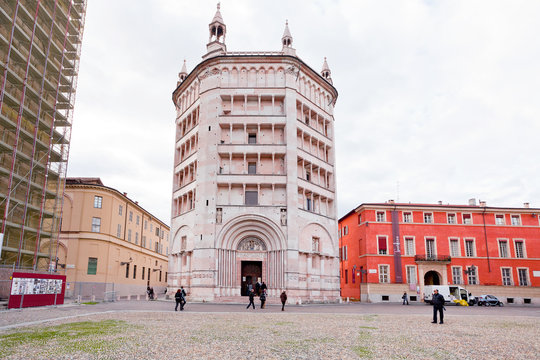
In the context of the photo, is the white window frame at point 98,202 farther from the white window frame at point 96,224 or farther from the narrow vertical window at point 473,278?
the narrow vertical window at point 473,278

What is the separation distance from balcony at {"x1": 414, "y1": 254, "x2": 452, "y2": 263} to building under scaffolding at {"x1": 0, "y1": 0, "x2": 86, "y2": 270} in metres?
42.5

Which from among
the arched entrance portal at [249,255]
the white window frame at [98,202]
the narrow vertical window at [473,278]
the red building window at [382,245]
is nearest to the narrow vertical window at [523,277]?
the narrow vertical window at [473,278]

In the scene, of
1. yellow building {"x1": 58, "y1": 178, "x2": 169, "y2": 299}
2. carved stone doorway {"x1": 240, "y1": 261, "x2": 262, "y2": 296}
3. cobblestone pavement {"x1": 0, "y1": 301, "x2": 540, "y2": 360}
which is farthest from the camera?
yellow building {"x1": 58, "y1": 178, "x2": 169, "y2": 299}

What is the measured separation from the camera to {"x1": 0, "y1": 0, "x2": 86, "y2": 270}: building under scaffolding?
33625 millimetres

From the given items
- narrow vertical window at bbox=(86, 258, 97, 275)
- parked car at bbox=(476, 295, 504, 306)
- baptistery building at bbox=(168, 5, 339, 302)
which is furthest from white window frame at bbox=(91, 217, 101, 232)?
parked car at bbox=(476, 295, 504, 306)

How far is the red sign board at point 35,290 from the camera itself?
2589cm

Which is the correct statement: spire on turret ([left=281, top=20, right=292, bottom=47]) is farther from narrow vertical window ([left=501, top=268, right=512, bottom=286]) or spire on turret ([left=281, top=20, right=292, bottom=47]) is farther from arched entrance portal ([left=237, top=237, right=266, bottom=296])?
narrow vertical window ([left=501, top=268, right=512, bottom=286])

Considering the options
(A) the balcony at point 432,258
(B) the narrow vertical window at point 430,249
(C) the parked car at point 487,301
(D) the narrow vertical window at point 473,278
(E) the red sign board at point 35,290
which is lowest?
(C) the parked car at point 487,301

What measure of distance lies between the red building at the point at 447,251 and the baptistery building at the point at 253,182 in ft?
31.7

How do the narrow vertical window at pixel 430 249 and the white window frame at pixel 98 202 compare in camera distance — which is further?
the narrow vertical window at pixel 430 249

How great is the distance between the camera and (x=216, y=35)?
164 feet

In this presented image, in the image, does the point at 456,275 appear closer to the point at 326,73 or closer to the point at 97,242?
the point at 326,73

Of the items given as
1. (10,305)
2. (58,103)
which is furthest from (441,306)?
(58,103)

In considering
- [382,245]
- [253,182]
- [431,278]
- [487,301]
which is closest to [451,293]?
[487,301]
